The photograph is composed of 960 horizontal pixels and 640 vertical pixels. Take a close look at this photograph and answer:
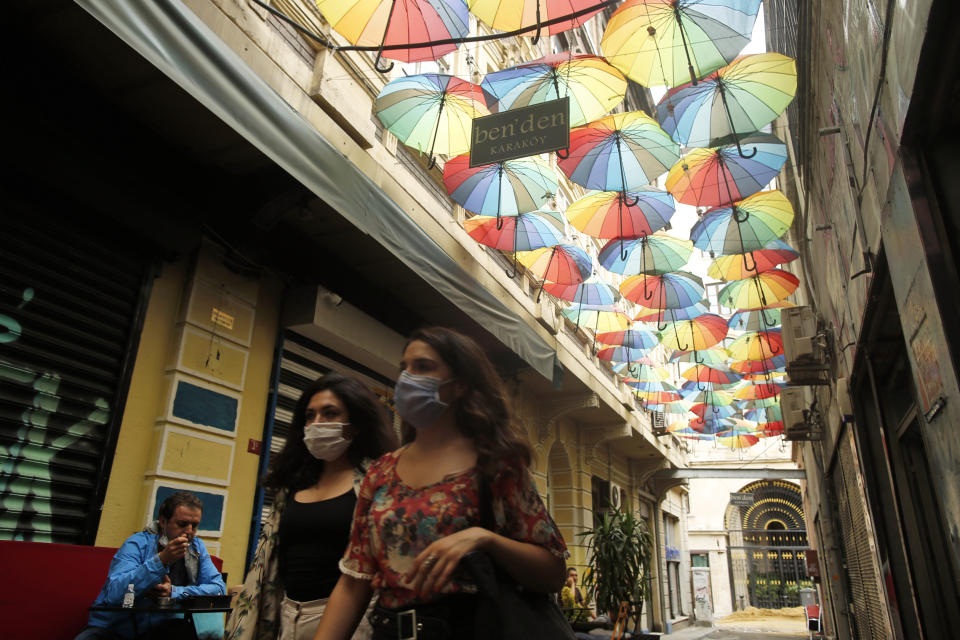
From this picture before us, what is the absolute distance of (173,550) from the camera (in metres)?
3.57

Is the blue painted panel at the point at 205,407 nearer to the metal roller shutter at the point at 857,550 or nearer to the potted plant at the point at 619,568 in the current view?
the metal roller shutter at the point at 857,550

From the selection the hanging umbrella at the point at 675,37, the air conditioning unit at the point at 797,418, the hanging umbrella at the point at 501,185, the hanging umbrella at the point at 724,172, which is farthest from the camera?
the air conditioning unit at the point at 797,418

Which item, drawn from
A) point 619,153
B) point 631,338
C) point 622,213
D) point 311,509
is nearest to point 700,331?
point 631,338

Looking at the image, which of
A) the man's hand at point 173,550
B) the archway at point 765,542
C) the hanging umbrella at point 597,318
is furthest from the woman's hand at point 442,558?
the archway at point 765,542

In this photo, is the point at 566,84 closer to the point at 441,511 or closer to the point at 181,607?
the point at 181,607

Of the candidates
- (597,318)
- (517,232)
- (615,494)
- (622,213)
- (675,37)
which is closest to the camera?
(675,37)

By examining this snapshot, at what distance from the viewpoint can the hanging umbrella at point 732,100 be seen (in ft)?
19.6

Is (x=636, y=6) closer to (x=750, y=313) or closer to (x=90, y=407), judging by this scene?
(x=90, y=407)

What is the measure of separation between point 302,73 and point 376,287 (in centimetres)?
240

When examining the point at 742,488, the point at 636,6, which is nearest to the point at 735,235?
the point at 636,6

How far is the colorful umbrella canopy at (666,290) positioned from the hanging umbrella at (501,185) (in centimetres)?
271

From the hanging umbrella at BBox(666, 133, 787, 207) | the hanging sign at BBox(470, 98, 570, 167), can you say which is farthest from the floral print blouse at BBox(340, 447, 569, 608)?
the hanging umbrella at BBox(666, 133, 787, 207)

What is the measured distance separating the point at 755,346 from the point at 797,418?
1675 millimetres

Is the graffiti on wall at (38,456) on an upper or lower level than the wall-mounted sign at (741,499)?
lower
